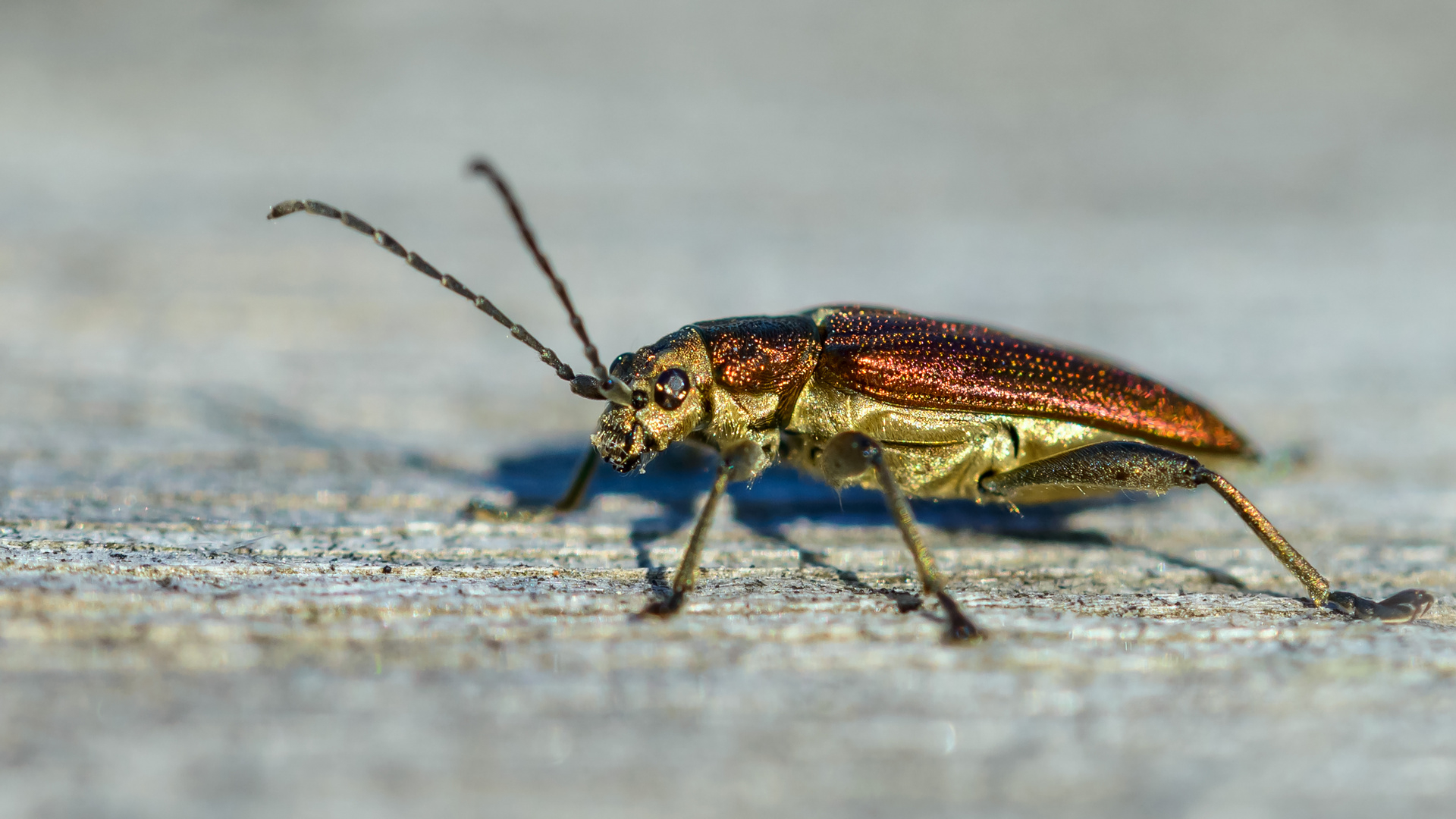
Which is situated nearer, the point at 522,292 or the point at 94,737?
the point at 94,737

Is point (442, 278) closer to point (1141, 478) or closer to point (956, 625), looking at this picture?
point (956, 625)

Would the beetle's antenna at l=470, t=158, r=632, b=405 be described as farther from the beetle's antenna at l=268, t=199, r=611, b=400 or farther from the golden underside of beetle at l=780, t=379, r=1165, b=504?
the golden underside of beetle at l=780, t=379, r=1165, b=504

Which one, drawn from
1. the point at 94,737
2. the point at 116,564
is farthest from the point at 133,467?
the point at 94,737

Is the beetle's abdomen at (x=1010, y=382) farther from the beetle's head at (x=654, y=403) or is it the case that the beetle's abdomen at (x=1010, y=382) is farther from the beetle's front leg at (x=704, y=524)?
the beetle's front leg at (x=704, y=524)

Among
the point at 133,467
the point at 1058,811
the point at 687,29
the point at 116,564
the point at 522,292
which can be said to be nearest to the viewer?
the point at 1058,811

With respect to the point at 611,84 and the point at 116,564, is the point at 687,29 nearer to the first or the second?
the point at 611,84

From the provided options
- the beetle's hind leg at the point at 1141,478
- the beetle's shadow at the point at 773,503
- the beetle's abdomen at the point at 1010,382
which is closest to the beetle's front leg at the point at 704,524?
the beetle's shadow at the point at 773,503
